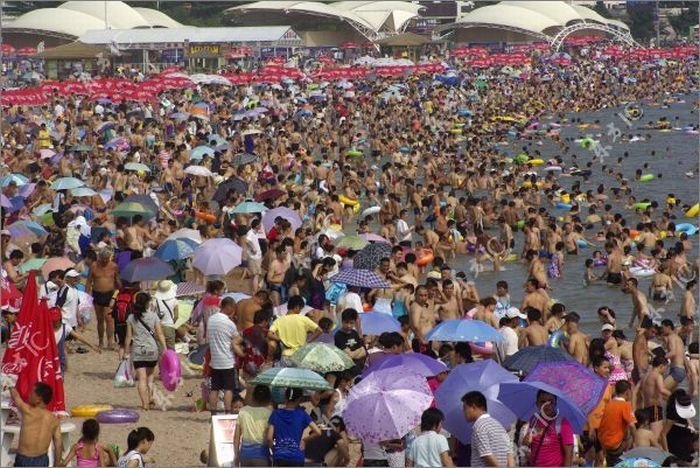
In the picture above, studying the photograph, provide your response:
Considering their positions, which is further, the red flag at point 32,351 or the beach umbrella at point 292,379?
the red flag at point 32,351

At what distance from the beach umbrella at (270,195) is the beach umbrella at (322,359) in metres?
11.6

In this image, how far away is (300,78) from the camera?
5500 centimetres

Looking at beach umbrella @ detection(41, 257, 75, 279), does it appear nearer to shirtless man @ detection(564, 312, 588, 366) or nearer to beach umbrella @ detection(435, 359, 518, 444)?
shirtless man @ detection(564, 312, 588, 366)

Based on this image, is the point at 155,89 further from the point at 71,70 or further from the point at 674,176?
the point at 71,70

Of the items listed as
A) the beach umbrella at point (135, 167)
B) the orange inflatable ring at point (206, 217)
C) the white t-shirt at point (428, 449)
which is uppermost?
the white t-shirt at point (428, 449)

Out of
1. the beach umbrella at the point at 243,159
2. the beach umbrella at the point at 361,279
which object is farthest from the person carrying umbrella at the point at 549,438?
the beach umbrella at the point at 243,159

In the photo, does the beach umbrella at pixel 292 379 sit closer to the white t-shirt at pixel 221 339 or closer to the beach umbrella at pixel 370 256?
the white t-shirt at pixel 221 339

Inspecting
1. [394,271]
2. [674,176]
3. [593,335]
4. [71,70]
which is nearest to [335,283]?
[394,271]

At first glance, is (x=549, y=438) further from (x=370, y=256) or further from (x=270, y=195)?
(x=270, y=195)

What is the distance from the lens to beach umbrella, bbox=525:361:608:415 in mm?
9398

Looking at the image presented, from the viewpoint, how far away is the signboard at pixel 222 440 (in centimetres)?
928

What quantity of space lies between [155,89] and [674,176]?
46.7ft

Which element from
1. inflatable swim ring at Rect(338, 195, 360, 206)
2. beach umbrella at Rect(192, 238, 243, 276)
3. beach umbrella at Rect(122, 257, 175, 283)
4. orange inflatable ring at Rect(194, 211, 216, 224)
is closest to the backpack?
beach umbrella at Rect(122, 257, 175, 283)

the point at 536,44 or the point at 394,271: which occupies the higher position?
the point at 394,271
